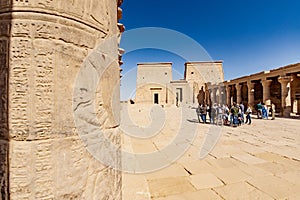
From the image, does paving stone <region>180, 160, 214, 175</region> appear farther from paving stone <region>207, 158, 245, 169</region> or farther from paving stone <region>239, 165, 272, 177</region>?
paving stone <region>239, 165, 272, 177</region>

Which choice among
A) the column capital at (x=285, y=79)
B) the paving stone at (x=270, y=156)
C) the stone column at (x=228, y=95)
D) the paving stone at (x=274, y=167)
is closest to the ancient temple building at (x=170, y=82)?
the stone column at (x=228, y=95)

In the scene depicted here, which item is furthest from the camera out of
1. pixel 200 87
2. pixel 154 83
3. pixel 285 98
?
pixel 200 87

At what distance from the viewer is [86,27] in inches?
53.1

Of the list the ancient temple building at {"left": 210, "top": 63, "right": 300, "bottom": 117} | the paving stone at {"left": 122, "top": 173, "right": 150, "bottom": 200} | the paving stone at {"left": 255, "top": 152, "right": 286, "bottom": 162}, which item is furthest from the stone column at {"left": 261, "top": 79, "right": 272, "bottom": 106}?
the paving stone at {"left": 122, "top": 173, "right": 150, "bottom": 200}

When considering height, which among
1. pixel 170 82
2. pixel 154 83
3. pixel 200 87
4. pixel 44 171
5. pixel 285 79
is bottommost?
pixel 44 171

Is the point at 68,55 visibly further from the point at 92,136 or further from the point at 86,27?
the point at 92,136

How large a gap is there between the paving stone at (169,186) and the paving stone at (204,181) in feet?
0.35

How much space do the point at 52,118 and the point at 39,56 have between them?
1.39ft

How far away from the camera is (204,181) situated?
2967 millimetres

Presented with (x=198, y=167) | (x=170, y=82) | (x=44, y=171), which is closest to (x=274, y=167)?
(x=198, y=167)

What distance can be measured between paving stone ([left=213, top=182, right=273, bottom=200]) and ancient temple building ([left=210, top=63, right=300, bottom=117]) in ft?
49.1

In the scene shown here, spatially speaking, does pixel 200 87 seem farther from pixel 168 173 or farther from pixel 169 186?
pixel 169 186

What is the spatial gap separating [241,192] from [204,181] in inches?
22.6

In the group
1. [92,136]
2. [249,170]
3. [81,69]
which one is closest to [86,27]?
[81,69]
